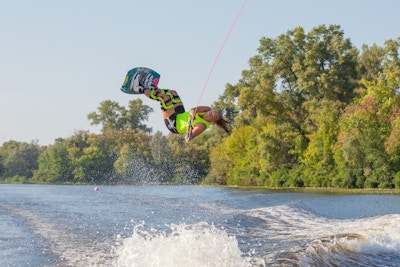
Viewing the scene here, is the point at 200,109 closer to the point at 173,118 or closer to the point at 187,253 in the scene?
the point at 173,118

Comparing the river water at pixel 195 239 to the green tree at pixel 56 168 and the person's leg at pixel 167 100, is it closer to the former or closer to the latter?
the person's leg at pixel 167 100

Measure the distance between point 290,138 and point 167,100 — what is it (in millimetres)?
39242

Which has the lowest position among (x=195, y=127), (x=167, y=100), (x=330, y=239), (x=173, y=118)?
(x=330, y=239)

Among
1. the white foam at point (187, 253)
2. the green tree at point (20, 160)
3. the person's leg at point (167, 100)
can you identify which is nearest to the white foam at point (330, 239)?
the white foam at point (187, 253)

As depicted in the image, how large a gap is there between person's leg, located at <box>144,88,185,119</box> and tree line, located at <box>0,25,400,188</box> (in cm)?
2884

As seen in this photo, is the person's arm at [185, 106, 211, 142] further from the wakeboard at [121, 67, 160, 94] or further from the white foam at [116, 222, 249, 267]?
the white foam at [116, 222, 249, 267]

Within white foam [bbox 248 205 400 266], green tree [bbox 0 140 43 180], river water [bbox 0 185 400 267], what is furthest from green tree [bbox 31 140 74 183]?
white foam [bbox 248 205 400 266]

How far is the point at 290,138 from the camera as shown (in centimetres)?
4781

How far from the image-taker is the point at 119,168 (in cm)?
6712

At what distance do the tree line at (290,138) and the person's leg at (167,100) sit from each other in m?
28.8

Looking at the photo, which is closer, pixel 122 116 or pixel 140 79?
pixel 140 79

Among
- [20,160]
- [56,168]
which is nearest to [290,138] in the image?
[56,168]

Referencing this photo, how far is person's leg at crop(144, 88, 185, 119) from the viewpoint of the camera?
936cm

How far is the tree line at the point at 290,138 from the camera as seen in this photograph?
38906 mm
